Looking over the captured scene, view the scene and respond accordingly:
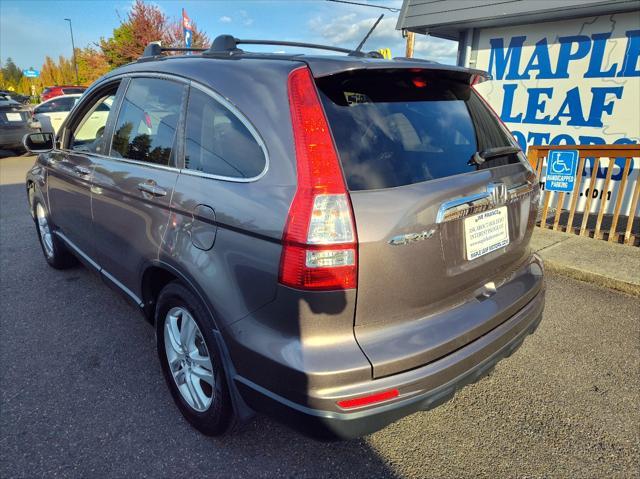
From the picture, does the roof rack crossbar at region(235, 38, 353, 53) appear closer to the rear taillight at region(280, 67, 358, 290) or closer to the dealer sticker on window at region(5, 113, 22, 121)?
the rear taillight at region(280, 67, 358, 290)

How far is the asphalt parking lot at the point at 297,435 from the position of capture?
2143mm

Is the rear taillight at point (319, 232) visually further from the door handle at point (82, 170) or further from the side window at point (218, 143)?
the door handle at point (82, 170)

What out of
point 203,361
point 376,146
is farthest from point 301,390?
point 376,146

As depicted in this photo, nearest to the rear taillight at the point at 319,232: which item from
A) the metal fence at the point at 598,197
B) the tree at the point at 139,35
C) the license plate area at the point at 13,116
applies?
the metal fence at the point at 598,197

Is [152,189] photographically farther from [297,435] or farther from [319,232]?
[297,435]

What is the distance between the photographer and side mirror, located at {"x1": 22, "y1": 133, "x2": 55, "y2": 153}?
3852mm

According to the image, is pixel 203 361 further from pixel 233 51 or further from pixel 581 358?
pixel 581 358

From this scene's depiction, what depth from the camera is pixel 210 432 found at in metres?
2.25

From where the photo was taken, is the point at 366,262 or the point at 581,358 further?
the point at 581,358

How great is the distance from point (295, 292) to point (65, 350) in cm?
234

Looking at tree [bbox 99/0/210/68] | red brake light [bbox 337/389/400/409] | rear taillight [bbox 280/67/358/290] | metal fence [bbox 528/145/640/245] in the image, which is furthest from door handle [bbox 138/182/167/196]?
tree [bbox 99/0/210/68]

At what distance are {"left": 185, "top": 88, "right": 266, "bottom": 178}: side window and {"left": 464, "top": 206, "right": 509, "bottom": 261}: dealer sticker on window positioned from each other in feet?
3.03

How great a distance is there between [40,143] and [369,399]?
12.1ft

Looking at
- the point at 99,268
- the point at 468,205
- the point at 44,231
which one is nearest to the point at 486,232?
the point at 468,205
